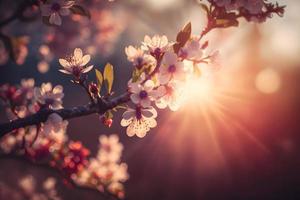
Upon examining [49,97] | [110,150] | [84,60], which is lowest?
[49,97]

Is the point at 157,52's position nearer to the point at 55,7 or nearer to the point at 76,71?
the point at 76,71

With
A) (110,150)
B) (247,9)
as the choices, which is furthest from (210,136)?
(247,9)

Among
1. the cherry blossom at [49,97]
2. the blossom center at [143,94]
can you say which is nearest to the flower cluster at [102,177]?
the cherry blossom at [49,97]

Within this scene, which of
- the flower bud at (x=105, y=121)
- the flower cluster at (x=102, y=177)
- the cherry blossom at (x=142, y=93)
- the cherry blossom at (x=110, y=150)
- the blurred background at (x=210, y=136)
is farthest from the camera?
the blurred background at (x=210, y=136)

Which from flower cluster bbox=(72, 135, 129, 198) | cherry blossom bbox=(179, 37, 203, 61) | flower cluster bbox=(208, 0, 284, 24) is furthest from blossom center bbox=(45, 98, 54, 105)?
flower cluster bbox=(72, 135, 129, 198)

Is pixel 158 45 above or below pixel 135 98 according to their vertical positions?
above

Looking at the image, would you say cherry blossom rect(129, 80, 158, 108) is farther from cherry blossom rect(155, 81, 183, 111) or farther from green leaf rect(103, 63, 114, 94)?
green leaf rect(103, 63, 114, 94)

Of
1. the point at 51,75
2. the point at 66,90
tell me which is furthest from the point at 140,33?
the point at 51,75

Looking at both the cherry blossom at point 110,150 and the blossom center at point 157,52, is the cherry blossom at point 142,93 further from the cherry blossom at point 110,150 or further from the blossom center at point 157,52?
the cherry blossom at point 110,150
